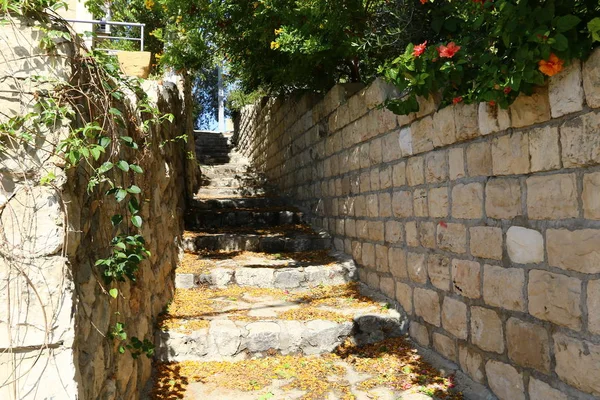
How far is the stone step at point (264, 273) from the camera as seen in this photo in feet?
13.5

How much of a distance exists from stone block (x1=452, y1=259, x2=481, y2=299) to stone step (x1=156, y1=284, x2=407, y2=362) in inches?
31.1

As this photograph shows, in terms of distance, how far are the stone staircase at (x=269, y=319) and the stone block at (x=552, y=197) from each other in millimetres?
1317

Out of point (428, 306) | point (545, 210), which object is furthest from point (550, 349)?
point (428, 306)

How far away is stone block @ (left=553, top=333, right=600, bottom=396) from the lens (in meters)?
1.84

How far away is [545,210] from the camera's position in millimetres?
2088

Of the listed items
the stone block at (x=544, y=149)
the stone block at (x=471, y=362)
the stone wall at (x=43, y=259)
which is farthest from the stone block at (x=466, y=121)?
the stone wall at (x=43, y=259)

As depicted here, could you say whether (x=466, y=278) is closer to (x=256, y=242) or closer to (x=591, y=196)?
(x=591, y=196)

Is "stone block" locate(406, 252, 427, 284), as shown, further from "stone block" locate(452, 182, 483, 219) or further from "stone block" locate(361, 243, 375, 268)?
"stone block" locate(361, 243, 375, 268)

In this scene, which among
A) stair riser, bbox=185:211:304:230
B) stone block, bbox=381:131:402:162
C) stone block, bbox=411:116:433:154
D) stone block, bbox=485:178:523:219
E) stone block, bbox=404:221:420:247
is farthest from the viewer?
stair riser, bbox=185:211:304:230

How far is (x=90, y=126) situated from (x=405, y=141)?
2223 millimetres

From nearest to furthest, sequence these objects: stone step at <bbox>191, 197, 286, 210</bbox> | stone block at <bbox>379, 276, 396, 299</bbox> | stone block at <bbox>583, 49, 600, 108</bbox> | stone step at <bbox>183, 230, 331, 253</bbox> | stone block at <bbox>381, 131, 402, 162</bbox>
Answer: stone block at <bbox>583, 49, 600, 108</bbox>
stone block at <bbox>381, 131, 402, 162</bbox>
stone block at <bbox>379, 276, 396, 299</bbox>
stone step at <bbox>183, 230, 331, 253</bbox>
stone step at <bbox>191, 197, 286, 210</bbox>

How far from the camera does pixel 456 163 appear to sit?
9.04ft

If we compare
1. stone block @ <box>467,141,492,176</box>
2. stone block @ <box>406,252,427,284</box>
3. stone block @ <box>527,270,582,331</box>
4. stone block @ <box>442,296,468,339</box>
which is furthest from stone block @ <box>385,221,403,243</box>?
stone block @ <box>527,270,582,331</box>

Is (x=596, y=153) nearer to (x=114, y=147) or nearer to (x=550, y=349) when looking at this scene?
(x=550, y=349)
